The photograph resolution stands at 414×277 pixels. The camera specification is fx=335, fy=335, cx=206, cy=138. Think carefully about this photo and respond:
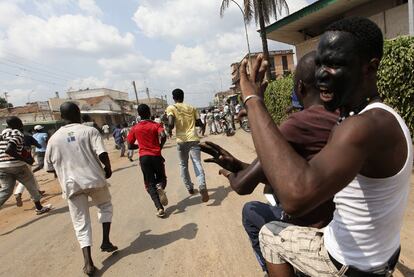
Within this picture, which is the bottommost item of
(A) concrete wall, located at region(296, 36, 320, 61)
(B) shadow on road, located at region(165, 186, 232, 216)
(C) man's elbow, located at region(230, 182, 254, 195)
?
(B) shadow on road, located at region(165, 186, 232, 216)

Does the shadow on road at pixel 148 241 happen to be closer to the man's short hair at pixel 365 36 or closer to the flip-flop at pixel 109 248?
the flip-flop at pixel 109 248

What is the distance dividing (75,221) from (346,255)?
3.21 meters

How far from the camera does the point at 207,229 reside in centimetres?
454

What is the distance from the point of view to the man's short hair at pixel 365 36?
52.0 inches

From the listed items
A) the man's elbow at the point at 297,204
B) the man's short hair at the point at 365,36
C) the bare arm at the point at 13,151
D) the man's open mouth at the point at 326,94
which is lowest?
the man's elbow at the point at 297,204

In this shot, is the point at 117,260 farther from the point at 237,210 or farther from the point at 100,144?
the point at 237,210

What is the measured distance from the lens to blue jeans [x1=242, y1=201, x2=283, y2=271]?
2.14 m

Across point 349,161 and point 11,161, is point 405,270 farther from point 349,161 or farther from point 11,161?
point 11,161

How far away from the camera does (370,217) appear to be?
4.57 ft

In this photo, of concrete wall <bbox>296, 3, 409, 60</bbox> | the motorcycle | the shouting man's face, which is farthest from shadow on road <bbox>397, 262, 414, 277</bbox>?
the motorcycle

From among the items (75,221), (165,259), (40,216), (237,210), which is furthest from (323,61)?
(40,216)

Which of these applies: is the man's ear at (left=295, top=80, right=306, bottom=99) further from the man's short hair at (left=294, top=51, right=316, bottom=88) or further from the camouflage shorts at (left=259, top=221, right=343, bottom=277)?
the camouflage shorts at (left=259, top=221, right=343, bottom=277)

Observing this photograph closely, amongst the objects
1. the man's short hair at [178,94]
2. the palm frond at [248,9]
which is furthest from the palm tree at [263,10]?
the man's short hair at [178,94]

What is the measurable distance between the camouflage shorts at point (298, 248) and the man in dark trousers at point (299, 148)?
132 millimetres
